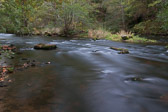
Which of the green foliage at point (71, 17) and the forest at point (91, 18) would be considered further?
the forest at point (91, 18)

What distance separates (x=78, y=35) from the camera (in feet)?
74.3

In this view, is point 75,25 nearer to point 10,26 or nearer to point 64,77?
point 10,26

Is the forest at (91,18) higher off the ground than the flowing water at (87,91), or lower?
higher

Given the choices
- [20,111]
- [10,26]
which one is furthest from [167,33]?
[20,111]

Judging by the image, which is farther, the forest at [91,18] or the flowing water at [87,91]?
the forest at [91,18]

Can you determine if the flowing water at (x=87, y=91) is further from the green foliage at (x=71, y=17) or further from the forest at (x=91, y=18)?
the green foliage at (x=71, y=17)

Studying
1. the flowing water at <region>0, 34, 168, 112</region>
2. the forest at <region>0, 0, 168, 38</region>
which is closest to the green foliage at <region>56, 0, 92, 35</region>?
the forest at <region>0, 0, 168, 38</region>

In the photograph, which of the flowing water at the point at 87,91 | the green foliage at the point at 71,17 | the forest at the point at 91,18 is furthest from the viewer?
the forest at the point at 91,18

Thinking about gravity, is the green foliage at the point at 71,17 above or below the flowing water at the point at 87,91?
above

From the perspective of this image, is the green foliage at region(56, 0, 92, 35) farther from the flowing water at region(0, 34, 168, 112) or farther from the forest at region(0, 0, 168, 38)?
the flowing water at region(0, 34, 168, 112)

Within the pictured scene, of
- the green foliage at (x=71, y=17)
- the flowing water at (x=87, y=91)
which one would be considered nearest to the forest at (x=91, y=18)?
the green foliage at (x=71, y=17)

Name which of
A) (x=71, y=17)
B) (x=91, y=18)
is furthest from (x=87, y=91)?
(x=91, y=18)

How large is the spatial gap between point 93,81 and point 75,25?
18660 millimetres

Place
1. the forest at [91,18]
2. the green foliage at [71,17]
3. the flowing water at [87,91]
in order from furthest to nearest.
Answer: the forest at [91,18]
the green foliage at [71,17]
the flowing water at [87,91]
